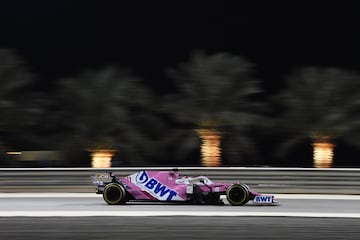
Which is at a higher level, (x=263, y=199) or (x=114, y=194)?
(x=114, y=194)

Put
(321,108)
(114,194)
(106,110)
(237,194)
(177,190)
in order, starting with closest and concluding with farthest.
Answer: (237,194), (177,190), (114,194), (321,108), (106,110)

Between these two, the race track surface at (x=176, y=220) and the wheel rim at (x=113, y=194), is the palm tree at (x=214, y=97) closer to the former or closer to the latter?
the race track surface at (x=176, y=220)

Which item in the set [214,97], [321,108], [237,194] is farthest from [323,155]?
[237,194]

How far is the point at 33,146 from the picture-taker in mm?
23359

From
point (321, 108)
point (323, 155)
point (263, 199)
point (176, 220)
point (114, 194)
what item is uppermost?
point (321, 108)

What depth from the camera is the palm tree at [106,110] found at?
2267cm

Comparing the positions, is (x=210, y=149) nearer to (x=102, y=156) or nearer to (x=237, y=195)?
(x=102, y=156)

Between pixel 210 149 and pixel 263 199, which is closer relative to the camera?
pixel 263 199

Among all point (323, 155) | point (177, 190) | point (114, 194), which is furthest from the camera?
point (323, 155)

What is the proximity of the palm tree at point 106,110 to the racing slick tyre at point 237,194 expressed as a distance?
9158 mm

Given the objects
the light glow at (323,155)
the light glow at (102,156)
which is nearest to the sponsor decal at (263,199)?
the light glow at (323,155)

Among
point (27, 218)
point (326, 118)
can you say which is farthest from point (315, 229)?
point (326, 118)

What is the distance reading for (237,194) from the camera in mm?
13453

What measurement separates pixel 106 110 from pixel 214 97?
11.7 ft
